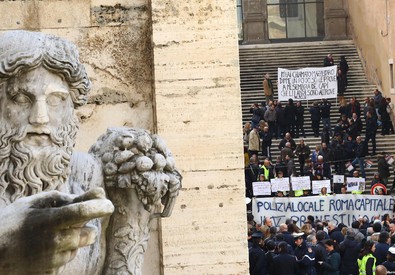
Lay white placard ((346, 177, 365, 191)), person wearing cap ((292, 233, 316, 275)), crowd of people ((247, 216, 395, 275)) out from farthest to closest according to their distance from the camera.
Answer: white placard ((346, 177, 365, 191)), person wearing cap ((292, 233, 316, 275)), crowd of people ((247, 216, 395, 275))

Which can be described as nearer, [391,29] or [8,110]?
[8,110]

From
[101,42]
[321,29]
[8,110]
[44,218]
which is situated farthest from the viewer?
[321,29]

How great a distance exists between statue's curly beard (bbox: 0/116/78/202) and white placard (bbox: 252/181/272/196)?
26.2 metres

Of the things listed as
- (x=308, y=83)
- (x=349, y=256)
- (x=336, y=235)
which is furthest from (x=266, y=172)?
(x=349, y=256)

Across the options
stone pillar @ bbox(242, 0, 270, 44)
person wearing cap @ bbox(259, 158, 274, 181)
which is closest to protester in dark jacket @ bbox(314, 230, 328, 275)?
person wearing cap @ bbox(259, 158, 274, 181)

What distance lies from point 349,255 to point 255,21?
32.8 m

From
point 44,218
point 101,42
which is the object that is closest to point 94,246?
point 44,218

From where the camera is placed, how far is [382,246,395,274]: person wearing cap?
17.1 metres

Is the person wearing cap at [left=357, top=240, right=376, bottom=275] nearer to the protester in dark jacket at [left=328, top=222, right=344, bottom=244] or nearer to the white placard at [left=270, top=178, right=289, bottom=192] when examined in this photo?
the protester in dark jacket at [left=328, top=222, right=344, bottom=244]

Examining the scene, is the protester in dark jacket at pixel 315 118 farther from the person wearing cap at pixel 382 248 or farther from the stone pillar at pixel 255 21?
the person wearing cap at pixel 382 248

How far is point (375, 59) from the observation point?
44531 millimetres

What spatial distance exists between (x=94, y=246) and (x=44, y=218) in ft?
2.28

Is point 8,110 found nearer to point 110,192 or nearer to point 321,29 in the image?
point 110,192

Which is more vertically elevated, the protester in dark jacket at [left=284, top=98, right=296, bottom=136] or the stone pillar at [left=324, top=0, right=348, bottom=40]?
the stone pillar at [left=324, top=0, right=348, bottom=40]
